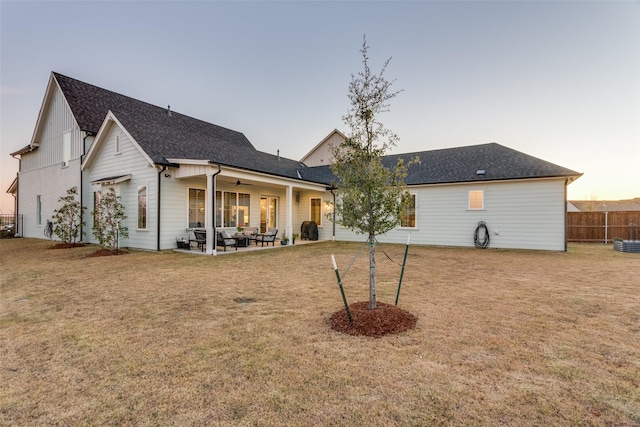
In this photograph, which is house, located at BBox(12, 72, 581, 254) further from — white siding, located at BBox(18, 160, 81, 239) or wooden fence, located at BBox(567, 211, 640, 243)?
wooden fence, located at BBox(567, 211, 640, 243)

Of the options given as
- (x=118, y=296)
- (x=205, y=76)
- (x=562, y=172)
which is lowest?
(x=118, y=296)

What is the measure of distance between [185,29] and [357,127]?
48.8ft

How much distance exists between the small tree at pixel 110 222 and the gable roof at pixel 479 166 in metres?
13.4

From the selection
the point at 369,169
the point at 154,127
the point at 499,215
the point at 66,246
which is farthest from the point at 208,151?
the point at 499,215

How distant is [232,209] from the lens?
45.8 feet

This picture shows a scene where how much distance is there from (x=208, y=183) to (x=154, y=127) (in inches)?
227

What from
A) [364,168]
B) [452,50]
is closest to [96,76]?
[452,50]

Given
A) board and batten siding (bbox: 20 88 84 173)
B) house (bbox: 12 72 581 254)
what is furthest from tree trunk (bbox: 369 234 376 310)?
board and batten siding (bbox: 20 88 84 173)

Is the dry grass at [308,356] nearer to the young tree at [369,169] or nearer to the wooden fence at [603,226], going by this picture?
the young tree at [369,169]

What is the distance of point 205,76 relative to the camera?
1742cm

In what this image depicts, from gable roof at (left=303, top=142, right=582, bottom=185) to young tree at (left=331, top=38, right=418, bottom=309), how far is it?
10890 millimetres

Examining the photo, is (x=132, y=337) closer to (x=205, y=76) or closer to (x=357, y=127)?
(x=357, y=127)

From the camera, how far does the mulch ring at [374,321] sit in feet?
11.8

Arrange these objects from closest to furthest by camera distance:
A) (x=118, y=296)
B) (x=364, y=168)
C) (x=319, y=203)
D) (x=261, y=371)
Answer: (x=261, y=371) → (x=364, y=168) → (x=118, y=296) → (x=319, y=203)
